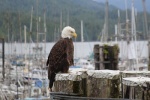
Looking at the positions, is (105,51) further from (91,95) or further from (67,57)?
(91,95)

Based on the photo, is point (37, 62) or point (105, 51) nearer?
point (105, 51)

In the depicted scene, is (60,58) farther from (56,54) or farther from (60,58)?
(56,54)

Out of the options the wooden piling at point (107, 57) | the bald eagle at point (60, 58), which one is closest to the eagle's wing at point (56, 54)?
the bald eagle at point (60, 58)

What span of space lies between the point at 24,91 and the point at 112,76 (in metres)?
22.7

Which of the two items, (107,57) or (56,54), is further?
(107,57)

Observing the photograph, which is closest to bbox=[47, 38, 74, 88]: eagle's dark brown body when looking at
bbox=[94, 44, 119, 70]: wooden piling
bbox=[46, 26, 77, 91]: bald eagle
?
bbox=[46, 26, 77, 91]: bald eagle

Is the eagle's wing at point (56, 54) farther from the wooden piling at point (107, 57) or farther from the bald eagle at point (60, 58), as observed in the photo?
the wooden piling at point (107, 57)

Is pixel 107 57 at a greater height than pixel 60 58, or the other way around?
pixel 107 57

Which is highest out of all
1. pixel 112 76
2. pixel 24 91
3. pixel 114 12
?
pixel 114 12

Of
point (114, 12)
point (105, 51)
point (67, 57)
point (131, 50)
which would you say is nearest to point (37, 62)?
point (131, 50)

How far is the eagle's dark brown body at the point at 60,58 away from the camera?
710 cm

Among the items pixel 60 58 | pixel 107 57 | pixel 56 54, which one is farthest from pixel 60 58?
pixel 107 57

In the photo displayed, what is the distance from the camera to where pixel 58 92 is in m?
6.20

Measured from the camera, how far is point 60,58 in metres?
7.40
